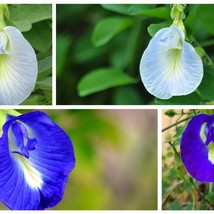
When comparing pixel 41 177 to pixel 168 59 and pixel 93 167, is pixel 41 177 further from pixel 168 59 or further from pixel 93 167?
pixel 93 167

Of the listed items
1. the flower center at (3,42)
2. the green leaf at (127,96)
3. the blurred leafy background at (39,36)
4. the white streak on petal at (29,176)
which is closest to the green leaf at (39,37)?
the blurred leafy background at (39,36)

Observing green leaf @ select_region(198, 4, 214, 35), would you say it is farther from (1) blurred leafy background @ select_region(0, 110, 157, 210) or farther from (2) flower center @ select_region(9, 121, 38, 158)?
(2) flower center @ select_region(9, 121, 38, 158)

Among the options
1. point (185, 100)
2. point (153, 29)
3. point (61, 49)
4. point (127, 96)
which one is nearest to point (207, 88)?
point (185, 100)

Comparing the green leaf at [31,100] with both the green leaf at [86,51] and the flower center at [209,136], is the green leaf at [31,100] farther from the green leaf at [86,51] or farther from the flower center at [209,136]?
the green leaf at [86,51]

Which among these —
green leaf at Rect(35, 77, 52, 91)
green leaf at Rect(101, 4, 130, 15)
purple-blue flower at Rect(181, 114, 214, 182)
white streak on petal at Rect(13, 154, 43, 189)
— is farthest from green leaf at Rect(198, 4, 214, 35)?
white streak on petal at Rect(13, 154, 43, 189)

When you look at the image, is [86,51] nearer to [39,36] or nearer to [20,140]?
[39,36]
